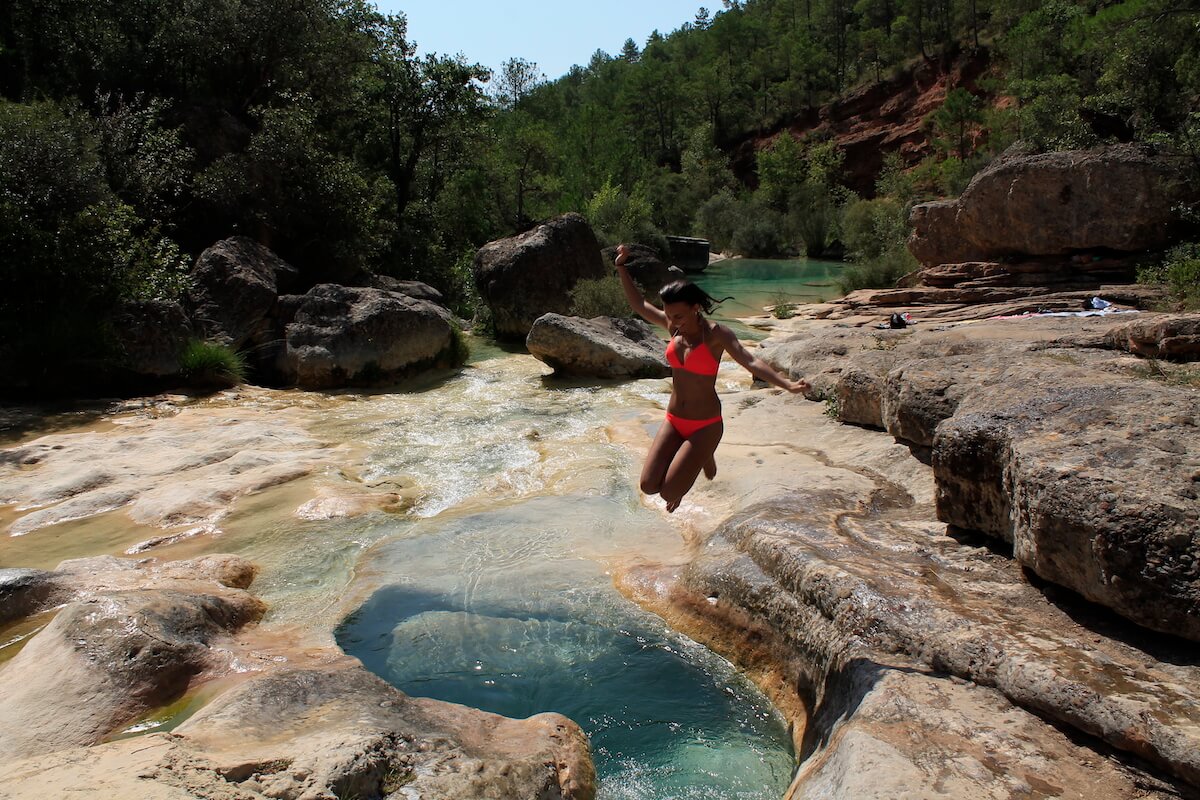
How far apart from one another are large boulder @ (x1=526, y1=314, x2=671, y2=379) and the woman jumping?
25.9 ft

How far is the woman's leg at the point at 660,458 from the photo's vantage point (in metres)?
5.83

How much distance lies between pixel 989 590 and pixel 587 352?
963 cm

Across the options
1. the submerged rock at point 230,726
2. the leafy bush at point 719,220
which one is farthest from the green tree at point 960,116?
the submerged rock at point 230,726

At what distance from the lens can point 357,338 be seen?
13.8m

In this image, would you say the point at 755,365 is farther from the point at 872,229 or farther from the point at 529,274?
the point at 872,229

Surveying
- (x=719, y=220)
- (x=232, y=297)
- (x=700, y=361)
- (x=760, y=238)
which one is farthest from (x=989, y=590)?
(x=719, y=220)

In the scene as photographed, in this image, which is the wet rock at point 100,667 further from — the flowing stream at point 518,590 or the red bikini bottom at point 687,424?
the red bikini bottom at point 687,424

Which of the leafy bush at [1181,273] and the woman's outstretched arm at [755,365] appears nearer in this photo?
the woman's outstretched arm at [755,365]

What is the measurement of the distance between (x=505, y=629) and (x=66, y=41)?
71.9 feet

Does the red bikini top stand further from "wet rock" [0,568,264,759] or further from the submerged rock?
"wet rock" [0,568,264,759]

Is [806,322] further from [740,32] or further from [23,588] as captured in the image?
[740,32]

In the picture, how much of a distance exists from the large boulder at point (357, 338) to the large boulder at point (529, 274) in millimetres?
3268

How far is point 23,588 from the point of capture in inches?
217

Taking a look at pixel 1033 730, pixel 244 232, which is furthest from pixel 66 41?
pixel 1033 730
